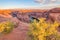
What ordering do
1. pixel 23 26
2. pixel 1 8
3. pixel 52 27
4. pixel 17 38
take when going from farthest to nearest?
1. pixel 1 8
2. pixel 23 26
3. pixel 17 38
4. pixel 52 27

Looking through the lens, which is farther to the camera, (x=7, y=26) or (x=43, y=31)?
(x=7, y=26)

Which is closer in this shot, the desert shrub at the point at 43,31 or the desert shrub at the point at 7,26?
the desert shrub at the point at 43,31

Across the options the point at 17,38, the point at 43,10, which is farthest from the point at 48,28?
the point at 43,10

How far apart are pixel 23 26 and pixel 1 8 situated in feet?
2.82

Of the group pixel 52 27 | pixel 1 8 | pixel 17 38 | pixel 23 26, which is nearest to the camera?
pixel 52 27

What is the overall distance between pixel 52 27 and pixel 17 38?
97 cm

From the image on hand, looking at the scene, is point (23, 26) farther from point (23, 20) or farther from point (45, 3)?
point (45, 3)

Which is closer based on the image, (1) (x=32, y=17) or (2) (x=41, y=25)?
(2) (x=41, y=25)

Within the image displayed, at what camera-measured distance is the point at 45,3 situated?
632 cm

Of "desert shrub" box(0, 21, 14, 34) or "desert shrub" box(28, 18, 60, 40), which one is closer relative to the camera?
"desert shrub" box(28, 18, 60, 40)

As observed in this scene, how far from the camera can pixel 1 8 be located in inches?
253

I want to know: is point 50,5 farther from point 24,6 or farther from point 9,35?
point 9,35

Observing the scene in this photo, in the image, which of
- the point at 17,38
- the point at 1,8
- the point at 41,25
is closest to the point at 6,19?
the point at 1,8

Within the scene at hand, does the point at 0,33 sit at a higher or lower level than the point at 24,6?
lower
